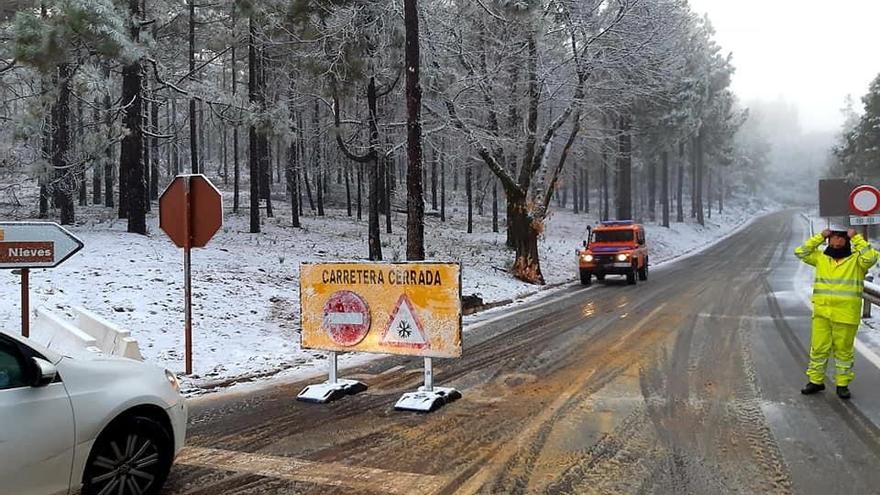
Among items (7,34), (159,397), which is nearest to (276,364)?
(159,397)

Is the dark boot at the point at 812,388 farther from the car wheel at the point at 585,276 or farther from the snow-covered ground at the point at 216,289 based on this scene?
the car wheel at the point at 585,276

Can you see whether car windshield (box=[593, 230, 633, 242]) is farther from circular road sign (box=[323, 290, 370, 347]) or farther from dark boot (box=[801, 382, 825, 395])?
circular road sign (box=[323, 290, 370, 347])

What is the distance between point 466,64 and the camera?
67.6 feet

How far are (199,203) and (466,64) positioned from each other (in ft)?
45.0

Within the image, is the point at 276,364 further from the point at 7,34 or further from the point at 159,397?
the point at 7,34

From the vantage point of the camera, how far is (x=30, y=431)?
12.3 ft

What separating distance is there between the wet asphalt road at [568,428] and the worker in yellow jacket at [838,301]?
0.30m

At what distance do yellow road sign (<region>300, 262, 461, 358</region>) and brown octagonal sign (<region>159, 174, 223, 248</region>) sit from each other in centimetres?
169

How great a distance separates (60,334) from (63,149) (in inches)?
611

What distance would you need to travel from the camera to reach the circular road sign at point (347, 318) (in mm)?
7535

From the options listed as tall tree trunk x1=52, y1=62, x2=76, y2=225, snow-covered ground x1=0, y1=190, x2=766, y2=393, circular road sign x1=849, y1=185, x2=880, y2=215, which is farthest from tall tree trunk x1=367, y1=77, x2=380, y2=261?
circular road sign x1=849, y1=185, x2=880, y2=215

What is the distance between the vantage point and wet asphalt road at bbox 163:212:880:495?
4844 millimetres

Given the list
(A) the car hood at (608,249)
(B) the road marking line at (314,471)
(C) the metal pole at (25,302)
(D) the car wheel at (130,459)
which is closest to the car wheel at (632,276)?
(A) the car hood at (608,249)

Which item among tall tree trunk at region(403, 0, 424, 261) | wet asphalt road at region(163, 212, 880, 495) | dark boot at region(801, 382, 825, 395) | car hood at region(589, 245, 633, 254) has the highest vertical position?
tall tree trunk at region(403, 0, 424, 261)
